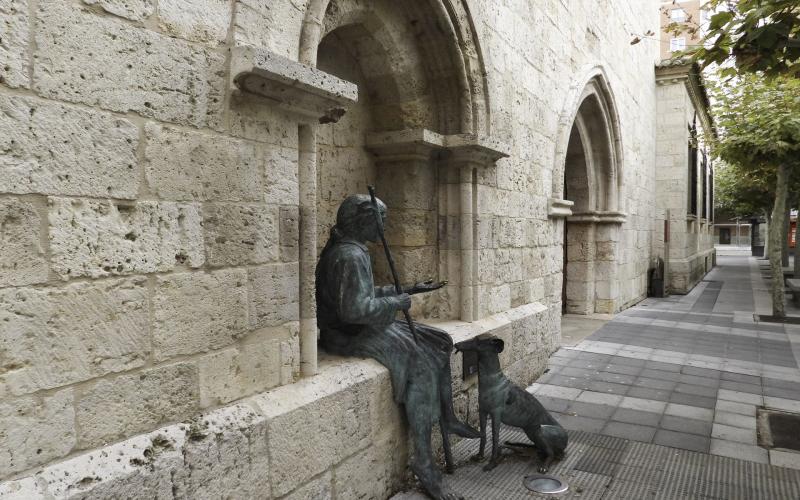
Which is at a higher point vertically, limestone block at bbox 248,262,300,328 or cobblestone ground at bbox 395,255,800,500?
limestone block at bbox 248,262,300,328

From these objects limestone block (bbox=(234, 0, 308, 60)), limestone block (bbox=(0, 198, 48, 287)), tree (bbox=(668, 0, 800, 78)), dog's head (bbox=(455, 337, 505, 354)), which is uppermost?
tree (bbox=(668, 0, 800, 78))

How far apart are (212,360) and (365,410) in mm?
994

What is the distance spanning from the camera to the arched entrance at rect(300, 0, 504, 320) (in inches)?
151

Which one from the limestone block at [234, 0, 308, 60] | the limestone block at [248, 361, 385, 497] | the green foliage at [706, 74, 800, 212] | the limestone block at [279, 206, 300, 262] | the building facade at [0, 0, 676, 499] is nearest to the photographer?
the building facade at [0, 0, 676, 499]

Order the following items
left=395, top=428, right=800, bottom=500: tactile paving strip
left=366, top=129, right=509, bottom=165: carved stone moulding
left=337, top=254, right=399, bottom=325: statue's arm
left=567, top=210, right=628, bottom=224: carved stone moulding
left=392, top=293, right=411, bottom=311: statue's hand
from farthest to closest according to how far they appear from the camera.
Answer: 1. left=567, top=210, right=628, bottom=224: carved stone moulding
2. left=366, top=129, right=509, bottom=165: carved stone moulding
3. left=395, top=428, right=800, bottom=500: tactile paving strip
4. left=392, top=293, right=411, bottom=311: statue's hand
5. left=337, top=254, right=399, bottom=325: statue's arm

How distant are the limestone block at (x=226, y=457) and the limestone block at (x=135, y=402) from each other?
113 mm

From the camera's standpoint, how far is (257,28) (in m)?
2.37

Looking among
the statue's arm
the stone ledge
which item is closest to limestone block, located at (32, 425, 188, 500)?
the stone ledge

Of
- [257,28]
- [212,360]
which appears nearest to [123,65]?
[257,28]

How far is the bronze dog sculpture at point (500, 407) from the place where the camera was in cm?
347

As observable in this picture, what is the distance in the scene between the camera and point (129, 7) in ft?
6.29

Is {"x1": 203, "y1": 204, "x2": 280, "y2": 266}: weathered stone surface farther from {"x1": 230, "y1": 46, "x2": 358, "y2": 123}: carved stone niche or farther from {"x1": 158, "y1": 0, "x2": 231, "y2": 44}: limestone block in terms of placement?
{"x1": 158, "y1": 0, "x2": 231, "y2": 44}: limestone block

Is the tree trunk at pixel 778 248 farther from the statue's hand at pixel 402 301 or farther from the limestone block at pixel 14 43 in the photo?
the limestone block at pixel 14 43

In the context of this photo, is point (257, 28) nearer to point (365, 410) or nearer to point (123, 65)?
point (123, 65)
